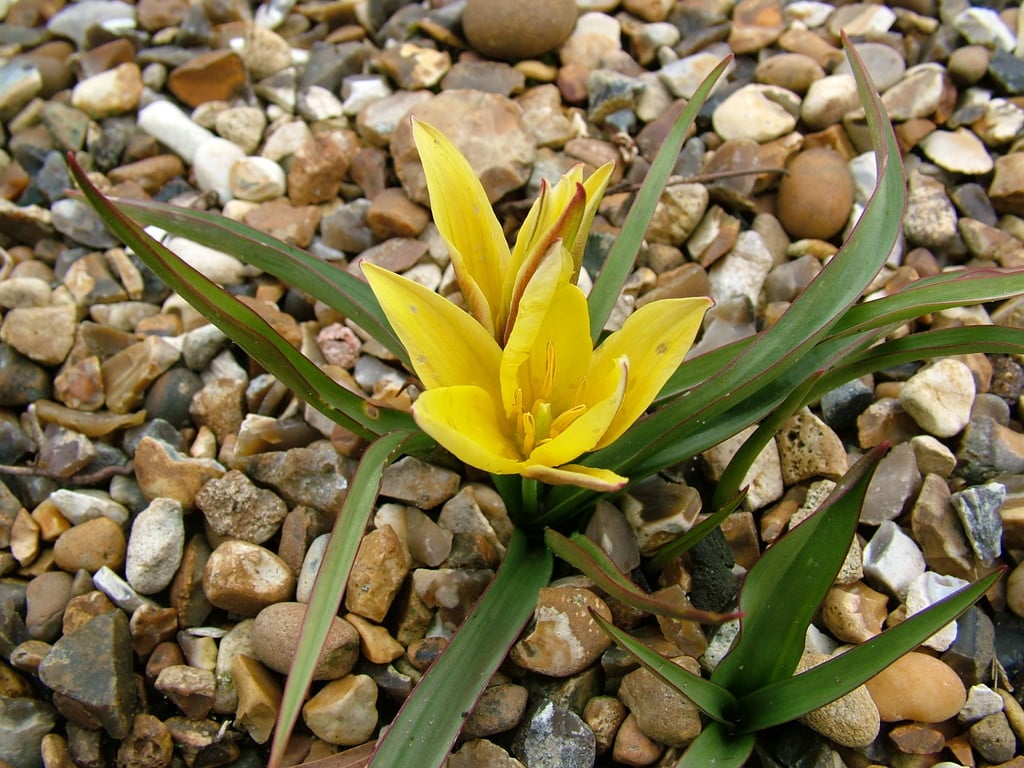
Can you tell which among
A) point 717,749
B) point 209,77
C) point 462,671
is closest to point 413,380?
point 462,671

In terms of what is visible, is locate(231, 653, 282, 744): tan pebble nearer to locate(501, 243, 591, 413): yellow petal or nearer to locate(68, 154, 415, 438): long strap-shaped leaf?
locate(68, 154, 415, 438): long strap-shaped leaf

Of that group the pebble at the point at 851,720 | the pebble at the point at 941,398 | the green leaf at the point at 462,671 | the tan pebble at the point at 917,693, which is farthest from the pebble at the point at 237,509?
the pebble at the point at 941,398

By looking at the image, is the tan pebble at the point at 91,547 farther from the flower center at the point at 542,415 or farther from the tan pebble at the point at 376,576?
the flower center at the point at 542,415

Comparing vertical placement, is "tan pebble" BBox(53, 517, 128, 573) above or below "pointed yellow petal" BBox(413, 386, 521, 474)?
below

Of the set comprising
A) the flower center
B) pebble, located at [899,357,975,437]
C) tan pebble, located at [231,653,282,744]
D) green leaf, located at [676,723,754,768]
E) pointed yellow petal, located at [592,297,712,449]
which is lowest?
tan pebble, located at [231,653,282,744]

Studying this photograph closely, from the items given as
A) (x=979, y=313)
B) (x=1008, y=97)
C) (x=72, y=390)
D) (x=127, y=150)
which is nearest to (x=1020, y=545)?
(x=979, y=313)

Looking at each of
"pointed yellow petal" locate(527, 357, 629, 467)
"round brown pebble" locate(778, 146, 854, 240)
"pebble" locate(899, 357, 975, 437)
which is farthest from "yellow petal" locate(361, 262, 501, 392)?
"round brown pebble" locate(778, 146, 854, 240)
